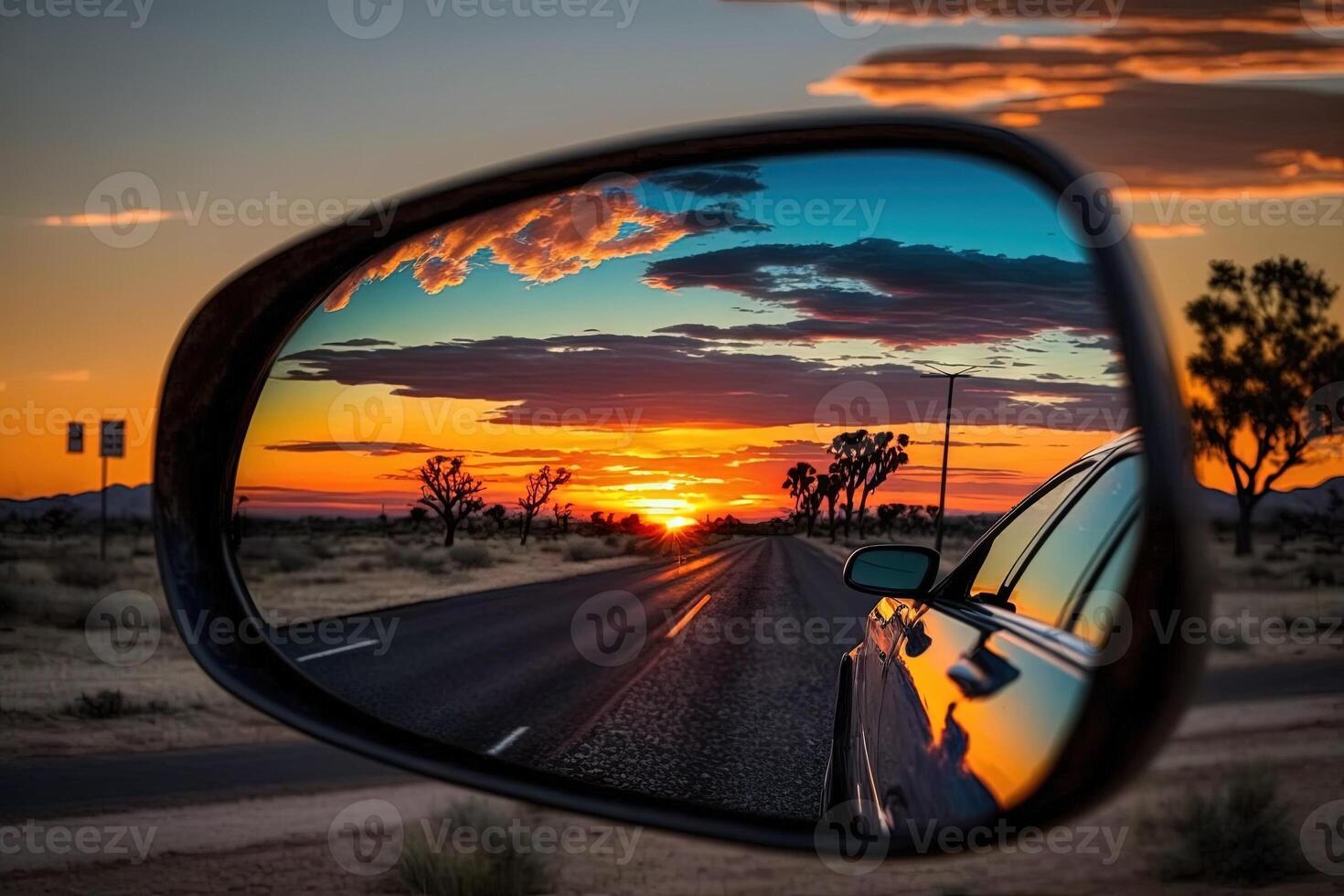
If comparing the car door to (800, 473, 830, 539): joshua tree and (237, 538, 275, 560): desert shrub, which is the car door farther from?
(237, 538, 275, 560): desert shrub

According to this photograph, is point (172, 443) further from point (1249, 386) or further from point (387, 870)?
point (1249, 386)

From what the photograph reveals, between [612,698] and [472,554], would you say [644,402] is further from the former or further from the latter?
[612,698]

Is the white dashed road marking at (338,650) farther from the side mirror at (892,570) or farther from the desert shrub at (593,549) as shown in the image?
the side mirror at (892,570)

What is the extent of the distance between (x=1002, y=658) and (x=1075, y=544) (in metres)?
0.27

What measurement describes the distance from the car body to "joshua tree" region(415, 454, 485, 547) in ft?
2.94

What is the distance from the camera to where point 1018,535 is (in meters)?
2.94

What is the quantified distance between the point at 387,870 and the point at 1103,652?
26.2 ft

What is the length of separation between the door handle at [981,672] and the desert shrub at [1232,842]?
8.09 meters

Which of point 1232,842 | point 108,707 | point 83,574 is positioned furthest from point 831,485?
point 83,574

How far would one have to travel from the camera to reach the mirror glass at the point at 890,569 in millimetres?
3027

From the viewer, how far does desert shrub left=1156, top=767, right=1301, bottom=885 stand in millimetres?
9719

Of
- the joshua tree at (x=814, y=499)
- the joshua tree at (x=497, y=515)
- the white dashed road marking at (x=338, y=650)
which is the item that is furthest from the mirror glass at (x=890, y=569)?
the white dashed road marking at (x=338, y=650)

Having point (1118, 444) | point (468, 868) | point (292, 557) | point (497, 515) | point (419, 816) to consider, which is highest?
point (1118, 444)

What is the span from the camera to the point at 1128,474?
6.97ft
